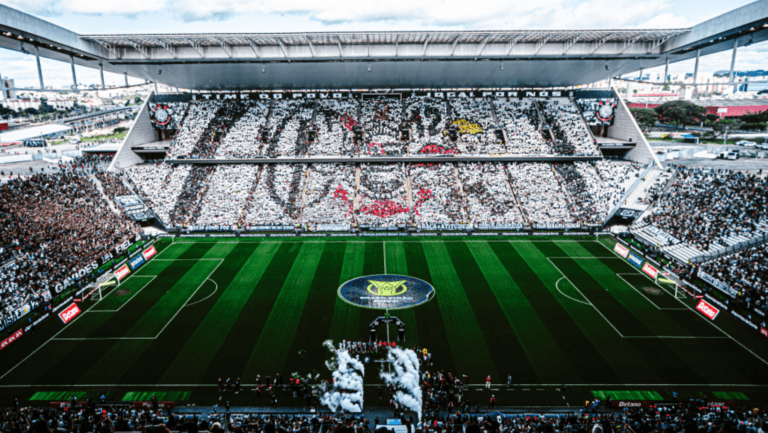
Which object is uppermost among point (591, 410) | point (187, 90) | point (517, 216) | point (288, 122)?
point (187, 90)

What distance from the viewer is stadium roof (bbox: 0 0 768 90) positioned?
4222cm

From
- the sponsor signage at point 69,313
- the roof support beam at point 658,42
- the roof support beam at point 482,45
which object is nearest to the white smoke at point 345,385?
the sponsor signage at point 69,313

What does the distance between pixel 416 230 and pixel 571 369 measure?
2458cm

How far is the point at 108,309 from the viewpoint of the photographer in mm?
28531

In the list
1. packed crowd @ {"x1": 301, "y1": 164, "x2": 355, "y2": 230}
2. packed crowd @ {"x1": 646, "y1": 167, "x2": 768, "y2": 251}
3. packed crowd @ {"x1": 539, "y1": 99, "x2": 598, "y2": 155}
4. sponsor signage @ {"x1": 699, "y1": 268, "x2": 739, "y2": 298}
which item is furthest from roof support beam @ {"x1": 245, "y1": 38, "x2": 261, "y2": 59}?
sponsor signage @ {"x1": 699, "y1": 268, "x2": 739, "y2": 298}

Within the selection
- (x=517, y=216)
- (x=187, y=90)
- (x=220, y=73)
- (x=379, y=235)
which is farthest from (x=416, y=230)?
(x=187, y=90)

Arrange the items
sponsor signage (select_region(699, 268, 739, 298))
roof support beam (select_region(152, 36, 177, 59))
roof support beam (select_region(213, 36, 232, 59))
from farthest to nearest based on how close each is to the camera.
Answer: roof support beam (select_region(152, 36, 177, 59)) < roof support beam (select_region(213, 36, 232, 59)) < sponsor signage (select_region(699, 268, 739, 298))

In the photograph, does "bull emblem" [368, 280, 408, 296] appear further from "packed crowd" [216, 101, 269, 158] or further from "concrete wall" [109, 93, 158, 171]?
"concrete wall" [109, 93, 158, 171]

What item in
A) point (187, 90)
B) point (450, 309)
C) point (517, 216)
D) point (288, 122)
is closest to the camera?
point (450, 309)

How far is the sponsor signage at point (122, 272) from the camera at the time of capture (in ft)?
106

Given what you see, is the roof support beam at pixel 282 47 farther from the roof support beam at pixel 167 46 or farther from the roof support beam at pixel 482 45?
the roof support beam at pixel 482 45

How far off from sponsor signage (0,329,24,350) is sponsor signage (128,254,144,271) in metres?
9.85

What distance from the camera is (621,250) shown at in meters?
36.9

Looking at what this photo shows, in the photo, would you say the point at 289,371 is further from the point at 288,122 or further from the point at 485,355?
the point at 288,122
